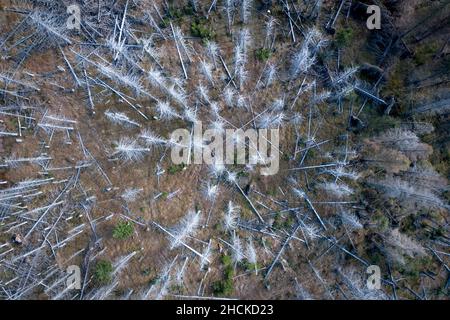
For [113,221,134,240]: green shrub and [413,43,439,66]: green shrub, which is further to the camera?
[113,221,134,240]: green shrub

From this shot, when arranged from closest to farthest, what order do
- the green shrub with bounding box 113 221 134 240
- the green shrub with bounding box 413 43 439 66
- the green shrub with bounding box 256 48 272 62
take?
the green shrub with bounding box 413 43 439 66 < the green shrub with bounding box 113 221 134 240 < the green shrub with bounding box 256 48 272 62

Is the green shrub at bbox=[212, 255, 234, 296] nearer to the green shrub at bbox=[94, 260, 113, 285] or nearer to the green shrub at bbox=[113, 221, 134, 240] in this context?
the green shrub at bbox=[113, 221, 134, 240]

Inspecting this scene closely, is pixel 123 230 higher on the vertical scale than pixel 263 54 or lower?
lower

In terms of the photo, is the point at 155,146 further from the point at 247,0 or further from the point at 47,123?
the point at 247,0

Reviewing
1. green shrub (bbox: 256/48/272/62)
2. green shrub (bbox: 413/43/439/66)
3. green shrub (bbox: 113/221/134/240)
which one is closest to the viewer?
green shrub (bbox: 413/43/439/66)

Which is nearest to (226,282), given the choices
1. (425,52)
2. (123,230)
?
(123,230)

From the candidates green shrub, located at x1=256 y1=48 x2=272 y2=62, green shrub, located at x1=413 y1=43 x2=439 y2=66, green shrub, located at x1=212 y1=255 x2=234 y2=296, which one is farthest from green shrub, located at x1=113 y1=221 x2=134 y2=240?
green shrub, located at x1=413 y1=43 x2=439 y2=66

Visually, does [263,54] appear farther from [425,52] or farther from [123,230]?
[123,230]
